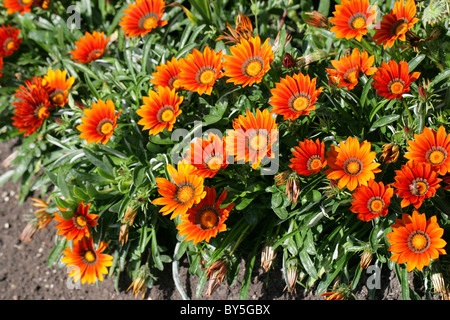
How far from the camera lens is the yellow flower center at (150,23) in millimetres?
2527

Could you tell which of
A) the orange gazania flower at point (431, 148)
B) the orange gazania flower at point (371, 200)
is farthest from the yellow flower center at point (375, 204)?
the orange gazania flower at point (431, 148)

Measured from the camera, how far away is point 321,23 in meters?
2.33

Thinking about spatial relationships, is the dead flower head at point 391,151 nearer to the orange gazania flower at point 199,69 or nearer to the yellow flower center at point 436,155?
the yellow flower center at point 436,155

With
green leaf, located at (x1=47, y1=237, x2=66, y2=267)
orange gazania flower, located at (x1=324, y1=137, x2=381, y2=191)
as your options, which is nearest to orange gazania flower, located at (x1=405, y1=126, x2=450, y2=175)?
orange gazania flower, located at (x1=324, y1=137, x2=381, y2=191)

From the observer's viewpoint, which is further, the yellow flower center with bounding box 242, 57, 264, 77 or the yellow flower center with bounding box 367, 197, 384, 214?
the yellow flower center with bounding box 242, 57, 264, 77

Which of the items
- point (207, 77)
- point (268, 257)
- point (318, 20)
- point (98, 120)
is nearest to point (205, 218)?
point (268, 257)

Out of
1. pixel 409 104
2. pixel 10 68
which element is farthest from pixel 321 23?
pixel 10 68

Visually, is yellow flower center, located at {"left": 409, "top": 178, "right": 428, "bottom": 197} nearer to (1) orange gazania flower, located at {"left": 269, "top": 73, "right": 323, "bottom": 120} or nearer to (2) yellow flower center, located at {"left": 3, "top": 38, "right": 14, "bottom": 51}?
(1) orange gazania flower, located at {"left": 269, "top": 73, "right": 323, "bottom": 120}

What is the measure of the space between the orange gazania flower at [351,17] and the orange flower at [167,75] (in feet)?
2.49

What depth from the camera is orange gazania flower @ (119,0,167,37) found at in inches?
101

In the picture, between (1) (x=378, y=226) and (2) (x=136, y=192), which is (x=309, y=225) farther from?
(2) (x=136, y=192)

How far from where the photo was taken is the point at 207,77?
2.21 meters

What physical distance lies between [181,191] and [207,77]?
54 cm

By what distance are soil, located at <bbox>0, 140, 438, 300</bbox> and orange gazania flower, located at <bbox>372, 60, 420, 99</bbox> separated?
3.00 ft
